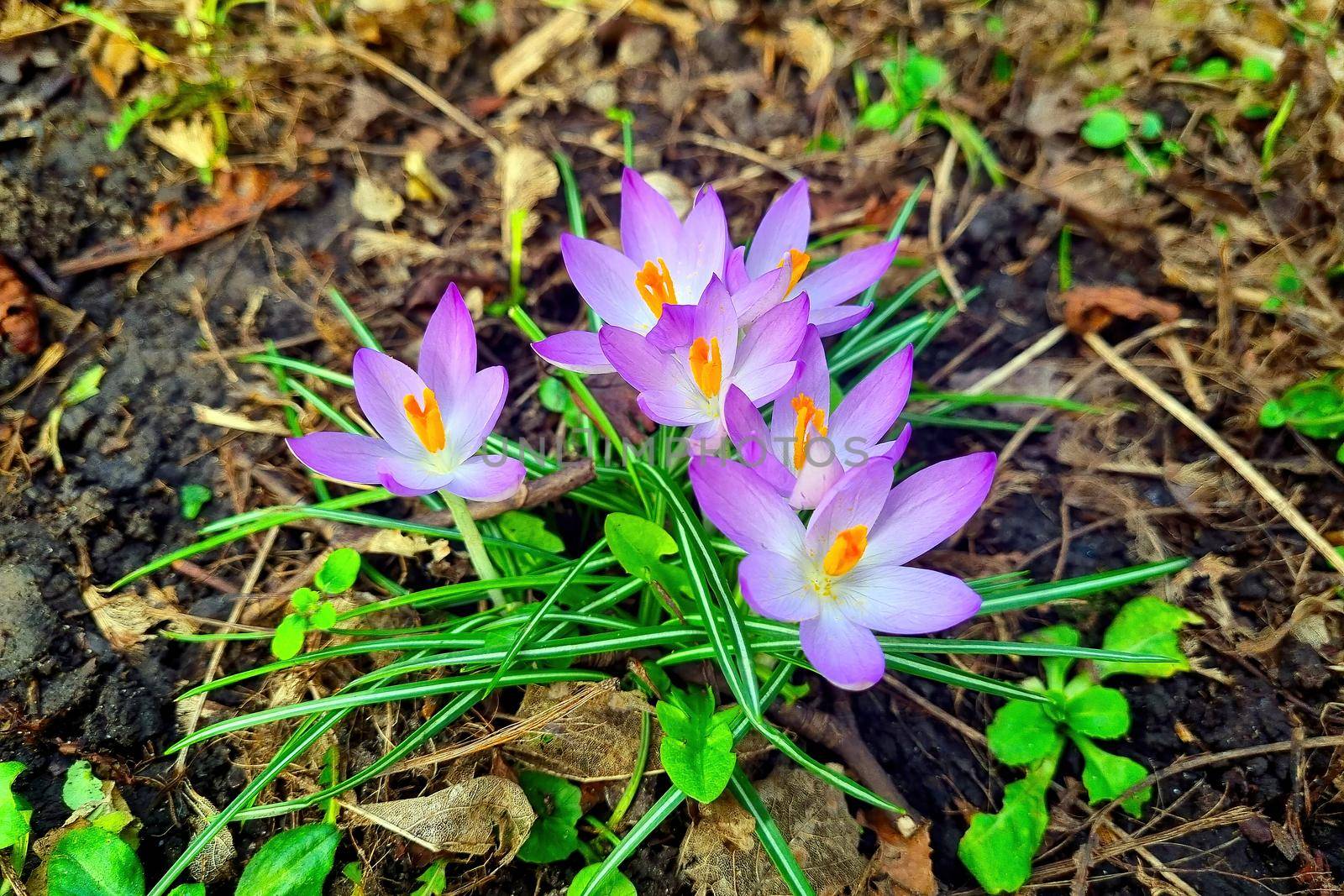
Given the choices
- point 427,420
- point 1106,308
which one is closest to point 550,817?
point 427,420

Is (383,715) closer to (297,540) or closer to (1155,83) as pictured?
(297,540)

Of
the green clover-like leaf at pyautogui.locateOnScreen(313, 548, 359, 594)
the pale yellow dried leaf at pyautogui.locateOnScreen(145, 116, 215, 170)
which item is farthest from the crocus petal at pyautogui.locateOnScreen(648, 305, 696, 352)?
the pale yellow dried leaf at pyautogui.locateOnScreen(145, 116, 215, 170)

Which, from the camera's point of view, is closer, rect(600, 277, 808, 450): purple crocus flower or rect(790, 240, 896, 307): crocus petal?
rect(600, 277, 808, 450): purple crocus flower

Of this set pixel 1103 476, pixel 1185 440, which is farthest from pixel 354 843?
pixel 1185 440

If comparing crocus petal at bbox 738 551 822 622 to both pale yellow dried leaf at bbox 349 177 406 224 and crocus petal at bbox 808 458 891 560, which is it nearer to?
crocus petal at bbox 808 458 891 560

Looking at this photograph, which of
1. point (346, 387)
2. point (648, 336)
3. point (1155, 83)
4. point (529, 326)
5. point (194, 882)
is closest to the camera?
point (648, 336)

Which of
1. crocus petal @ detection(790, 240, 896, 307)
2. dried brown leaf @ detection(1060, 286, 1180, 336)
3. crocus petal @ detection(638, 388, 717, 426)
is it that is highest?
crocus petal @ detection(790, 240, 896, 307)
